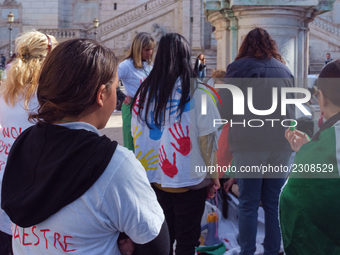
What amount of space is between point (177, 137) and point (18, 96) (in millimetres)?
1035

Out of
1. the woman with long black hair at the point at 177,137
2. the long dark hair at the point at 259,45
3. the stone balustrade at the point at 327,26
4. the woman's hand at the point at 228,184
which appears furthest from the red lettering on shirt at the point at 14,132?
the stone balustrade at the point at 327,26

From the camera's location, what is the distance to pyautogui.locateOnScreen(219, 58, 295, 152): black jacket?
11.1 feet

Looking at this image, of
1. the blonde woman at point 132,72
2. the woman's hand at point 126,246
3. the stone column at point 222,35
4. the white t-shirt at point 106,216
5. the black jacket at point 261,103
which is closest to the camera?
the white t-shirt at point 106,216

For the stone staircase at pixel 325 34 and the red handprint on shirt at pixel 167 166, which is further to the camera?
the stone staircase at pixel 325 34

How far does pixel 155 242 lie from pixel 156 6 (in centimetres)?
2707

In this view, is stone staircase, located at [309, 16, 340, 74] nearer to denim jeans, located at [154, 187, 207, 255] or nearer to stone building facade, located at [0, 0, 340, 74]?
stone building facade, located at [0, 0, 340, 74]

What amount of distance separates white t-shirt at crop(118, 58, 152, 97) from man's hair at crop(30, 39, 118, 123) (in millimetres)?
3251

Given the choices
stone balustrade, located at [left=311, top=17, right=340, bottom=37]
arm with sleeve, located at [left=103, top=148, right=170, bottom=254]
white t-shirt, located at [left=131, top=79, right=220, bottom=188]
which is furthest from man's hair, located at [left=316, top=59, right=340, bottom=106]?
stone balustrade, located at [left=311, top=17, right=340, bottom=37]

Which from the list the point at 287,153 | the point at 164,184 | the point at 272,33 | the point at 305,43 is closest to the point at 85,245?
the point at 164,184

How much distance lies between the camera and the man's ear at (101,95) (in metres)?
1.55

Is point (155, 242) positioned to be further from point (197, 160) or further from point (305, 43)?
point (305, 43)

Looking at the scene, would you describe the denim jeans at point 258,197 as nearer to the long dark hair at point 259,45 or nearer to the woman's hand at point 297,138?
the long dark hair at point 259,45

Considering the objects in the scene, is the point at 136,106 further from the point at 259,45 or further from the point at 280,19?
the point at 280,19

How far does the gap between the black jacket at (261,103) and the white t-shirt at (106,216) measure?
1.97m
